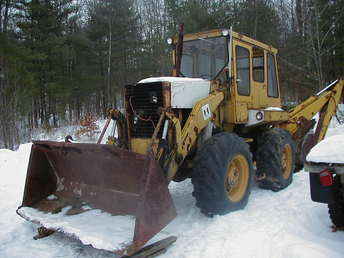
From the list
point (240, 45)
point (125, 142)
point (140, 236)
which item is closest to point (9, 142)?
point (125, 142)

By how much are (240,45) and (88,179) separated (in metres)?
3.29

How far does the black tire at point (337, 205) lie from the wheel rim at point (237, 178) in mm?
1393

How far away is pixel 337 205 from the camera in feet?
12.7

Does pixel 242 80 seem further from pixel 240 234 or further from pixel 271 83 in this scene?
pixel 240 234

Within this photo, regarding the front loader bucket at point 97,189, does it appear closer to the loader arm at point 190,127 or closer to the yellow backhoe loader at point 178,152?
the yellow backhoe loader at point 178,152

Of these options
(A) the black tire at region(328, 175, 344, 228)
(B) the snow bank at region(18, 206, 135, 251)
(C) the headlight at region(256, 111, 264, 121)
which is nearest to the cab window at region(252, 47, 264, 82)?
(C) the headlight at region(256, 111, 264, 121)

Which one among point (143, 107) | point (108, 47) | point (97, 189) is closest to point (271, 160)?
point (143, 107)

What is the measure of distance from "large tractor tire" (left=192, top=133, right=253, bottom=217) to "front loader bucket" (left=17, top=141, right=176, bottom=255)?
0.72m

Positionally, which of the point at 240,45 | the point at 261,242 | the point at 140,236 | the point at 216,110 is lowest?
the point at 261,242

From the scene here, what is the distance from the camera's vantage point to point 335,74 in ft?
61.9

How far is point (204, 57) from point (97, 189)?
2871 millimetres

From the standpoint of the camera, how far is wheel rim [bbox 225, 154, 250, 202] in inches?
200

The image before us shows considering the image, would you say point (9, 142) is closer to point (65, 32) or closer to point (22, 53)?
point (22, 53)

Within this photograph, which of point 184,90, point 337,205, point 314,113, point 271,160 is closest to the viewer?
point 337,205
